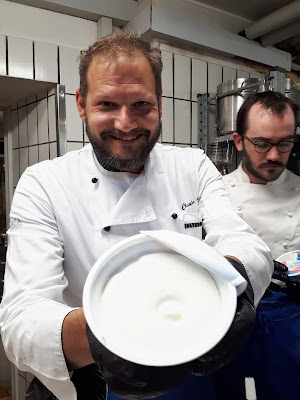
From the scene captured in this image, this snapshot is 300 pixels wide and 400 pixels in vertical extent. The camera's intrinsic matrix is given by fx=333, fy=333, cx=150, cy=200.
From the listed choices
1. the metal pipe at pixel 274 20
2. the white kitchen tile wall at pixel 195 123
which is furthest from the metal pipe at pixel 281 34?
the white kitchen tile wall at pixel 195 123

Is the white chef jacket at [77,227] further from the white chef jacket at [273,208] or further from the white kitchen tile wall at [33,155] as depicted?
the white kitchen tile wall at [33,155]

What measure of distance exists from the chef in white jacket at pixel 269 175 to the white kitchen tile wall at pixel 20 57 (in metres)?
1.18

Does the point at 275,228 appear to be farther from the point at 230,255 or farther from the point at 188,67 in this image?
the point at 188,67

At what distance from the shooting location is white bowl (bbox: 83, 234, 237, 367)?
45 cm

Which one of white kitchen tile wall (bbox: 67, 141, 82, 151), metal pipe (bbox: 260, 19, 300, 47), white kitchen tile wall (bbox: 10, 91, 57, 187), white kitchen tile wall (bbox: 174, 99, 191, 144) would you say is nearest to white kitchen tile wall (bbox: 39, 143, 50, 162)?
white kitchen tile wall (bbox: 10, 91, 57, 187)

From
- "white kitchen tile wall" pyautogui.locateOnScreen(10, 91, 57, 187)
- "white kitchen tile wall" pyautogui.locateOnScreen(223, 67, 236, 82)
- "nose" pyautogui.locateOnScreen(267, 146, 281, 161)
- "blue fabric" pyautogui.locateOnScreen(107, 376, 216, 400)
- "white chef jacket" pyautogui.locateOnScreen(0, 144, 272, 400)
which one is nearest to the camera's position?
"white chef jacket" pyautogui.locateOnScreen(0, 144, 272, 400)

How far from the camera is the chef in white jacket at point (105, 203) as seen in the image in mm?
773

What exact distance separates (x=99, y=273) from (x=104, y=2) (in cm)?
193

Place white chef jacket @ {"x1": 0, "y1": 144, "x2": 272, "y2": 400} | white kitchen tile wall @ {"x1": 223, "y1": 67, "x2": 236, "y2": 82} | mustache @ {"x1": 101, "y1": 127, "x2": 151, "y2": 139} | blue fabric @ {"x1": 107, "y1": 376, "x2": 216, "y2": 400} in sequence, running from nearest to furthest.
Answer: white chef jacket @ {"x1": 0, "y1": 144, "x2": 272, "y2": 400} → blue fabric @ {"x1": 107, "y1": 376, "x2": 216, "y2": 400} → mustache @ {"x1": 101, "y1": 127, "x2": 151, "y2": 139} → white kitchen tile wall @ {"x1": 223, "y1": 67, "x2": 236, "y2": 82}

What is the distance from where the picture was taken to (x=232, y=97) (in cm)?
216

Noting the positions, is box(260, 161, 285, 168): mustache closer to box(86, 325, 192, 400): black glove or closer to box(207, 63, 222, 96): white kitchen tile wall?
box(207, 63, 222, 96): white kitchen tile wall

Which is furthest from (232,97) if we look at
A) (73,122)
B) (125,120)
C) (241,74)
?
(125,120)

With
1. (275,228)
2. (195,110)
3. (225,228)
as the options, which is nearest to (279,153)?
(275,228)

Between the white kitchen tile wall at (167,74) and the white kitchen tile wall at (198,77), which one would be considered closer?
the white kitchen tile wall at (167,74)
